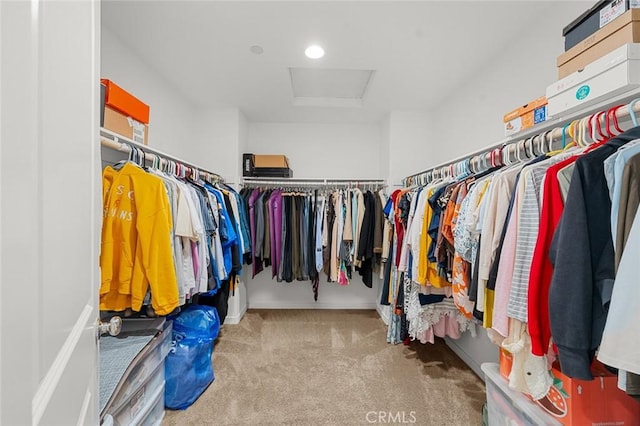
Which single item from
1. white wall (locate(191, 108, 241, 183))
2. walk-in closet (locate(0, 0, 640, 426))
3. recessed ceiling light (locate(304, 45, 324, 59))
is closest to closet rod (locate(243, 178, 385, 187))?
walk-in closet (locate(0, 0, 640, 426))

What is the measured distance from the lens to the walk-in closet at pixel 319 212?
1.57 feet

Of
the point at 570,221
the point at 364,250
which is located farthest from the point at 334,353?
the point at 570,221

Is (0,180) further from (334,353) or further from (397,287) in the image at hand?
(334,353)

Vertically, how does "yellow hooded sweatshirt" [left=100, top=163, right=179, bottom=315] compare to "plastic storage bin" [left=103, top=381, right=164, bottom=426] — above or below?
above

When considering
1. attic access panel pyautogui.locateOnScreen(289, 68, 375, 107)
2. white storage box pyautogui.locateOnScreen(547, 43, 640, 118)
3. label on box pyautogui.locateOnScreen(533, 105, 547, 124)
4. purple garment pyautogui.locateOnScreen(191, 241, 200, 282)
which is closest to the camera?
white storage box pyautogui.locateOnScreen(547, 43, 640, 118)

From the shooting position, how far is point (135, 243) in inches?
54.2

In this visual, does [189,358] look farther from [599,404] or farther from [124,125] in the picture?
[599,404]

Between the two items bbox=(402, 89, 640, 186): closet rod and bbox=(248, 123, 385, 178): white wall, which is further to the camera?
bbox=(248, 123, 385, 178): white wall

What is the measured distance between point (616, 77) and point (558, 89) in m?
0.19

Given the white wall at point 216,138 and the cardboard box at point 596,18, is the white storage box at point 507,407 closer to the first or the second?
the cardboard box at point 596,18

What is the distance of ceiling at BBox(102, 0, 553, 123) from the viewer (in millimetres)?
1553

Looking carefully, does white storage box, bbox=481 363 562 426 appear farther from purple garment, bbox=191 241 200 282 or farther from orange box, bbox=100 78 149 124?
orange box, bbox=100 78 149 124

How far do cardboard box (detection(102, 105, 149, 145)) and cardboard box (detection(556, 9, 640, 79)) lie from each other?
200 cm

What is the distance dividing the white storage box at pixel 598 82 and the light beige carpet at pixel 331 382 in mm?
1702
